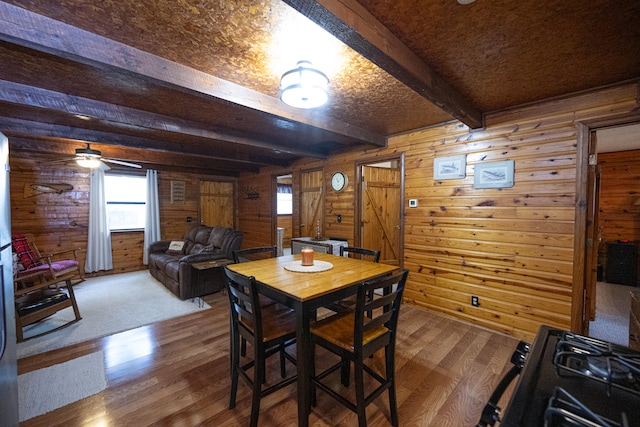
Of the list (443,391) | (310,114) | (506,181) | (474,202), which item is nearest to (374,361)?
(443,391)

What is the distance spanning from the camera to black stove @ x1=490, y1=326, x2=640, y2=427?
0.55 m

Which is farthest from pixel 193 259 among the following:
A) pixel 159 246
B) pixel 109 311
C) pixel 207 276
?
pixel 159 246

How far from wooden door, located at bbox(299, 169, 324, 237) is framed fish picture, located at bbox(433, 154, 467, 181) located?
2.19m

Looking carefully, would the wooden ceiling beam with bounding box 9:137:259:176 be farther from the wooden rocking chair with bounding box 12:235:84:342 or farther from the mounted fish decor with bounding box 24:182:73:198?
the wooden rocking chair with bounding box 12:235:84:342

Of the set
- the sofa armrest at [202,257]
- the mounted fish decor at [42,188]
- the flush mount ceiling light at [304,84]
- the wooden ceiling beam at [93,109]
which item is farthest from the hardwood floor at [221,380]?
the mounted fish decor at [42,188]

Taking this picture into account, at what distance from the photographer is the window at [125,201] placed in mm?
5445

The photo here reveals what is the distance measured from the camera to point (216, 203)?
696 centimetres

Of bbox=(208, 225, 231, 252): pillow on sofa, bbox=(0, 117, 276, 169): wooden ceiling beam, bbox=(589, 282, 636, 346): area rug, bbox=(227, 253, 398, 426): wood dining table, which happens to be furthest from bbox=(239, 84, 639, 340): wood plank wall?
bbox=(0, 117, 276, 169): wooden ceiling beam

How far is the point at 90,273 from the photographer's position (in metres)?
5.07

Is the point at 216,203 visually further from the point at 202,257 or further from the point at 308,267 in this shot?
the point at 308,267

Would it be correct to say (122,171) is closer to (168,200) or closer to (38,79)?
(168,200)

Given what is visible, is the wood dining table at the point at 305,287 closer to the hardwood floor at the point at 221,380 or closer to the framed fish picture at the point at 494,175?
the hardwood floor at the point at 221,380

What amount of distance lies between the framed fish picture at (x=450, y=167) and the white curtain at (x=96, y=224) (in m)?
6.14

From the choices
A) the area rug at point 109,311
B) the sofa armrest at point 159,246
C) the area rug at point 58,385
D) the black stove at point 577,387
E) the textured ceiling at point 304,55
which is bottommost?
the area rug at point 109,311
